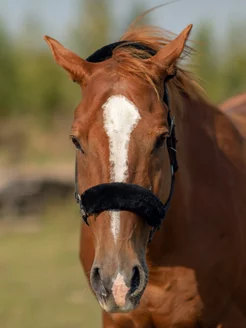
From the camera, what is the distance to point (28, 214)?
1318 cm

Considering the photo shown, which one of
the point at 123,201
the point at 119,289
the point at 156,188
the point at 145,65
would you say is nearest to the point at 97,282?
the point at 119,289

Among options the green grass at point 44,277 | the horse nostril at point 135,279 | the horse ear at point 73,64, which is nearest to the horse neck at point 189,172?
the horse ear at point 73,64

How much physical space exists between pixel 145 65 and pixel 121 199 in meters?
0.66

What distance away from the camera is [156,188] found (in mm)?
2959

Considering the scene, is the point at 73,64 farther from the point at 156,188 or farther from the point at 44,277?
the point at 44,277

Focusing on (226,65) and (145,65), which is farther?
(226,65)

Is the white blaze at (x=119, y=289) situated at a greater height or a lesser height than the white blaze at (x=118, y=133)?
lesser

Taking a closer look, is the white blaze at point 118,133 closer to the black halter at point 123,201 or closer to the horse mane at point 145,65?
the black halter at point 123,201

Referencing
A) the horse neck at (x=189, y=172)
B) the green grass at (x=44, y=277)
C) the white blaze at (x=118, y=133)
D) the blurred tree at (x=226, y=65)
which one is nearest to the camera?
the white blaze at (x=118, y=133)

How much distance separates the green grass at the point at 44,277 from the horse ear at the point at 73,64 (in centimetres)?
222

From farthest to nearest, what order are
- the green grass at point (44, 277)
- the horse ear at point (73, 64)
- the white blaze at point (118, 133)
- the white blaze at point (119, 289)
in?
the green grass at point (44, 277), the horse ear at point (73, 64), the white blaze at point (118, 133), the white blaze at point (119, 289)

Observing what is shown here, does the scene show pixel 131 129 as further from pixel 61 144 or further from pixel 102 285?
pixel 61 144

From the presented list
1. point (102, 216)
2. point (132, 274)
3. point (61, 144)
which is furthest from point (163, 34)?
point (61, 144)

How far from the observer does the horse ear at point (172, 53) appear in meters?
3.12
